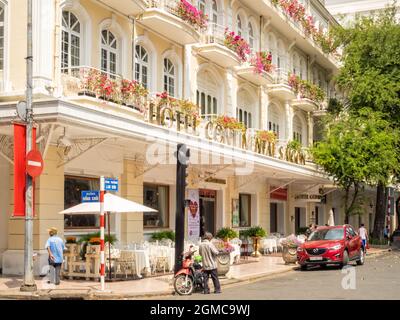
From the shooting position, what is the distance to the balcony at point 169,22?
69.7ft

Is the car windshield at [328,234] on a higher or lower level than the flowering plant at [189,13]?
lower

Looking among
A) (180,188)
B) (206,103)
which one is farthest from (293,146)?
(180,188)

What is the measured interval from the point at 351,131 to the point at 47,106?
68.8 ft

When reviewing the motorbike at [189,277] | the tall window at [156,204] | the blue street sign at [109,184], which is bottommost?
the motorbike at [189,277]

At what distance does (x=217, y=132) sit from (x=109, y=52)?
5.65 metres

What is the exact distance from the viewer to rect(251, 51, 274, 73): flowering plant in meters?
29.2

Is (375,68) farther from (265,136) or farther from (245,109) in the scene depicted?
(265,136)

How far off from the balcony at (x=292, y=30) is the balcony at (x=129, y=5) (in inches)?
417

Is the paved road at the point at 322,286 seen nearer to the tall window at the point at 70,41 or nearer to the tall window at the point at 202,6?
the tall window at the point at 70,41

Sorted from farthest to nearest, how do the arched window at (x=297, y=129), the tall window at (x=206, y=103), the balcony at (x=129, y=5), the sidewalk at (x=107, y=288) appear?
the arched window at (x=297, y=129), the tall window at (x=206, y=103), the balcony at (x=129, y=5), the sidewalk at (x=107, y=288)

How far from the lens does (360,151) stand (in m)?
32.2

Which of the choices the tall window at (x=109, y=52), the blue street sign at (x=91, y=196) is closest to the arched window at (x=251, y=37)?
the tall window at (x=109, y=52)
